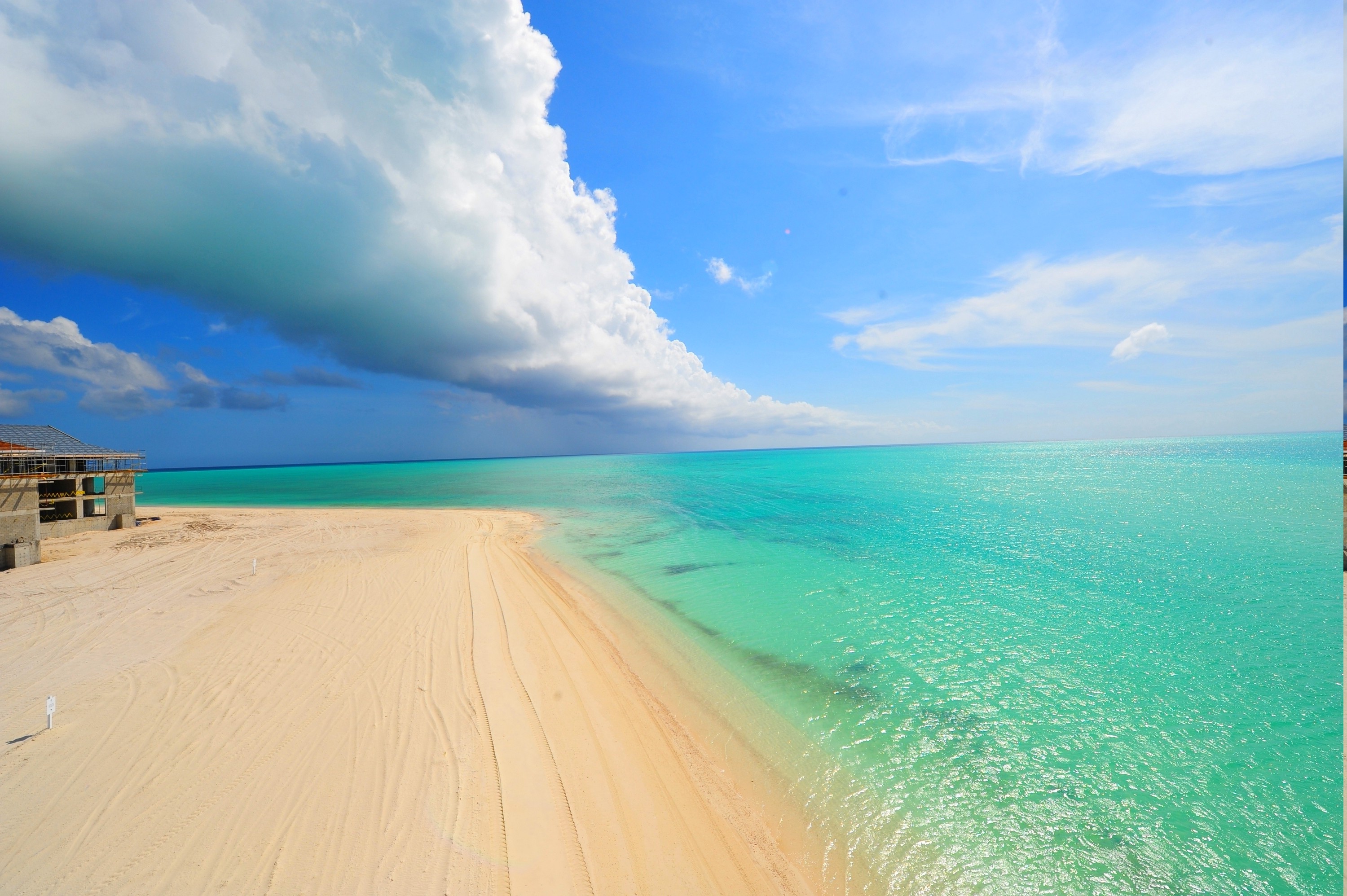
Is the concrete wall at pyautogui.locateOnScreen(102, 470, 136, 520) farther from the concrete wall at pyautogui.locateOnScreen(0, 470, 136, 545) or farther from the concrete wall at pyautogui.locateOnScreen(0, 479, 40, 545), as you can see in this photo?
the concrete wall at pyautogui.locateOnScreen(0, 479, 40, 545)

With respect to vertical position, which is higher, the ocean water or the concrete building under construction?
the concrete building under construction

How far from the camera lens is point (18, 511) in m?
22.7

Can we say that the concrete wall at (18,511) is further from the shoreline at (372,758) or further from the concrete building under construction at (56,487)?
the shoreline at (372,758)

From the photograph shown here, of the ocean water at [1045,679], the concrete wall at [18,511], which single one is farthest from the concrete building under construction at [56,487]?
the ocean water at [1045,679]

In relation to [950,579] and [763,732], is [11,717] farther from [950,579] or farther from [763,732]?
[950,579]

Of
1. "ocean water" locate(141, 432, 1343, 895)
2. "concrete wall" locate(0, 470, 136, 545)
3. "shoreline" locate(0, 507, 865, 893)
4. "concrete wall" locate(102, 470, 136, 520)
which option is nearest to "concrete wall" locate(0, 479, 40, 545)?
"concrete wall" locate(0, 470, 136, 545)

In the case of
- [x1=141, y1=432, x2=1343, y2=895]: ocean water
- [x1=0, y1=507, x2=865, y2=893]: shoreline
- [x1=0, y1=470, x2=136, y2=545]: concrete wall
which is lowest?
[x1=141, y1=432, x2=1343, y2=895]: ocean water

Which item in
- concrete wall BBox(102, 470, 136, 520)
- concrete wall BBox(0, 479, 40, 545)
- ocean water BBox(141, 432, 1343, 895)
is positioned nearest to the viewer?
ocean water BBox(141, 432, 1343, 895)

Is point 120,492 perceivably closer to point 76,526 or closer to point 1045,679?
point 76,526

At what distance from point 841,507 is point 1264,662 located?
29.0m

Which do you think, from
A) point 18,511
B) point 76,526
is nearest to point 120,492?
point 76,526

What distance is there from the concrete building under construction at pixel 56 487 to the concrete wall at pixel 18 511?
0.02 metres

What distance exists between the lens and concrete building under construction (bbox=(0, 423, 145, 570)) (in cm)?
2186

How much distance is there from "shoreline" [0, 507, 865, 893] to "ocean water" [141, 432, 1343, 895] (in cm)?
227
